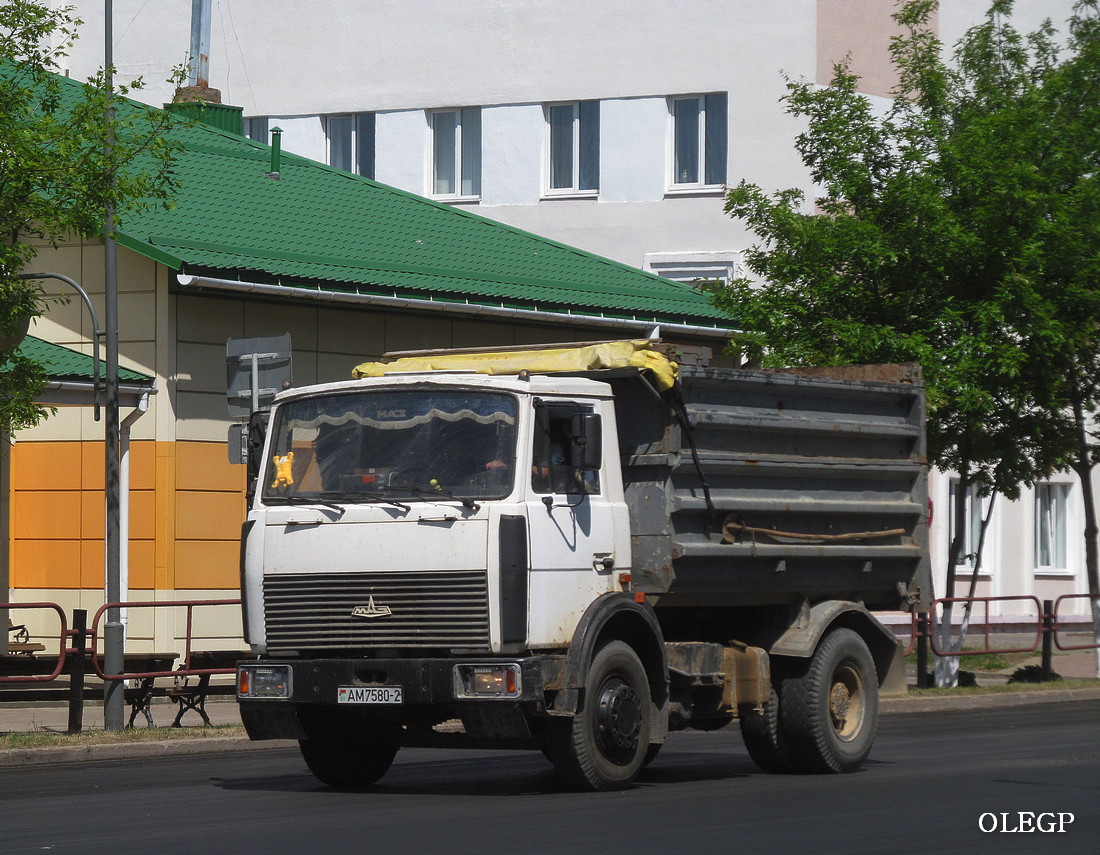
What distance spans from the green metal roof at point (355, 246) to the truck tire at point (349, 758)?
8.67 metres

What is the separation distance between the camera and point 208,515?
21.8m

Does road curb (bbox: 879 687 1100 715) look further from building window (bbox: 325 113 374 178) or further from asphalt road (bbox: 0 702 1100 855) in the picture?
building window (bbox: 325 113 374 178)

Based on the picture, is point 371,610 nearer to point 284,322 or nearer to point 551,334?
point 284,322

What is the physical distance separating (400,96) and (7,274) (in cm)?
2748

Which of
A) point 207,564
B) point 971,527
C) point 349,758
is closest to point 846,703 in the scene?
point 349,758

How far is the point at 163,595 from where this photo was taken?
2141 centimetres

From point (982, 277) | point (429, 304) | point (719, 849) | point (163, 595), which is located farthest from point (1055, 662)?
point (719, 849)

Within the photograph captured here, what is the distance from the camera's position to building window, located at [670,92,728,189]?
128 feet

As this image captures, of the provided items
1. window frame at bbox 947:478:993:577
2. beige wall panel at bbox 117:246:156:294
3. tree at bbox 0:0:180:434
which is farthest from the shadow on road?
window frame at bbox 947:478:993:577

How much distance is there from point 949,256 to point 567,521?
11599mm

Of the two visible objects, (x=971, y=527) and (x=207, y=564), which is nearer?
(x=207, y=564)

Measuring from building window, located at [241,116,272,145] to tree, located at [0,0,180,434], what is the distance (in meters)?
27.6

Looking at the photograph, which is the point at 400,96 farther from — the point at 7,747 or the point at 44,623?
the point at 7,747

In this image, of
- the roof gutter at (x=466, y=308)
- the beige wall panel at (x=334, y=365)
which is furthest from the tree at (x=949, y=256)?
the beige wall panel at (x=334, y=365)
